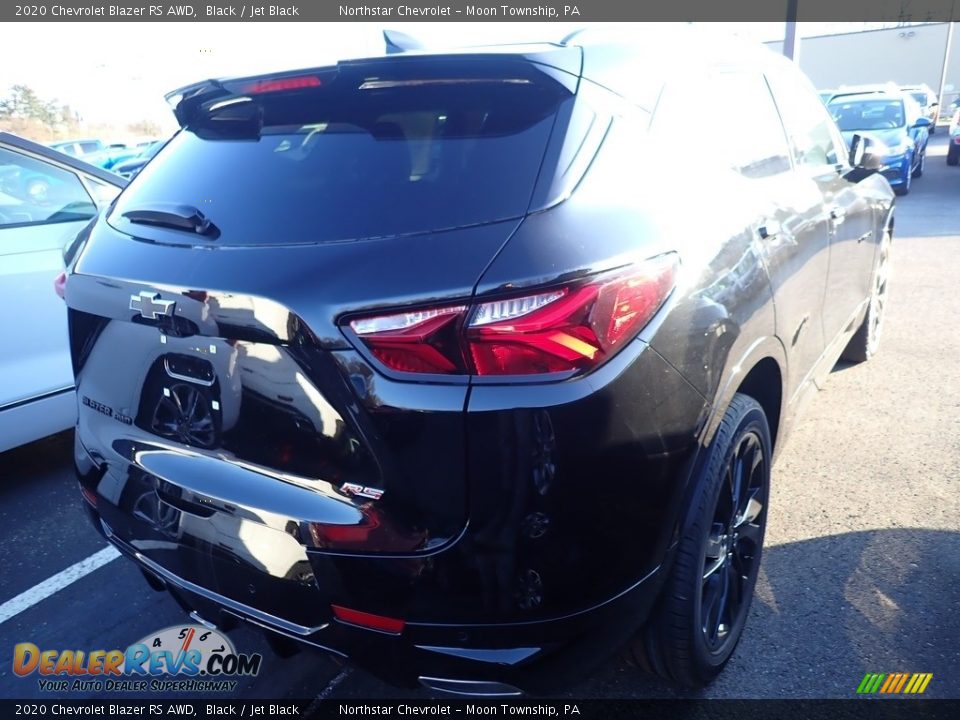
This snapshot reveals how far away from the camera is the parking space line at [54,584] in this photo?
2.88 metres

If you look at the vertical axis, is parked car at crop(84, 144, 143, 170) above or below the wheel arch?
below

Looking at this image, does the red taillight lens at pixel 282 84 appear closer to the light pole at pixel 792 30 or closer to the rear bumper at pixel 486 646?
the rear bumper at pixel 486 646

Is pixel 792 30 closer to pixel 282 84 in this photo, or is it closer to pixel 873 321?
pixel 873 321

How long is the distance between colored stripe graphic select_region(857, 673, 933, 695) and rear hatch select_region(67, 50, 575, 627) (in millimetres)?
1538

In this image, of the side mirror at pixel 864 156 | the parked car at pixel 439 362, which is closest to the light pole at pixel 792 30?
the side mirror at pixel 864 156

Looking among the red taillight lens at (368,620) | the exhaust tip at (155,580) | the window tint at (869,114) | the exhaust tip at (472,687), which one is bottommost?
the exhaust tip at (155,580)

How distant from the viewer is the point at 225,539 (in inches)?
70.6

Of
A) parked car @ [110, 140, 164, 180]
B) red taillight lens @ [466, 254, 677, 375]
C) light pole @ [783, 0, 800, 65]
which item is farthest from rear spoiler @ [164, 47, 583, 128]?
light pole @ [783, 0, 800, 65]

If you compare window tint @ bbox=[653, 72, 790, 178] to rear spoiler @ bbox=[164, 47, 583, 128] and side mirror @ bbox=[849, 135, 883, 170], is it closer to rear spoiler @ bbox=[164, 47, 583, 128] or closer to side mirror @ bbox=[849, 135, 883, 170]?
rear spoiler @ bbox=[164, 47, 583, 128]

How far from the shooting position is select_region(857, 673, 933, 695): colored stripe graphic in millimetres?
2256

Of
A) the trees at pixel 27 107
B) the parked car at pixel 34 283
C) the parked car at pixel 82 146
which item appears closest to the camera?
the parked car at pixel 34 283

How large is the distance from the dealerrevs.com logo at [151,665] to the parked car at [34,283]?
4.36 feet

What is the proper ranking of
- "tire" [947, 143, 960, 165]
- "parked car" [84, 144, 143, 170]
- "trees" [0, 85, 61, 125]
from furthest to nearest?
1. "trees" [0, 85, 61, 125]
2. "parked car" [84, 144, 143, 170]
3. "tire" [947, 143, 960, 165]

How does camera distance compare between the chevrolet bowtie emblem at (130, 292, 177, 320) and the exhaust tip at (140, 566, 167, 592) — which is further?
the exhaust tip at (140, 566, 167, 592)
